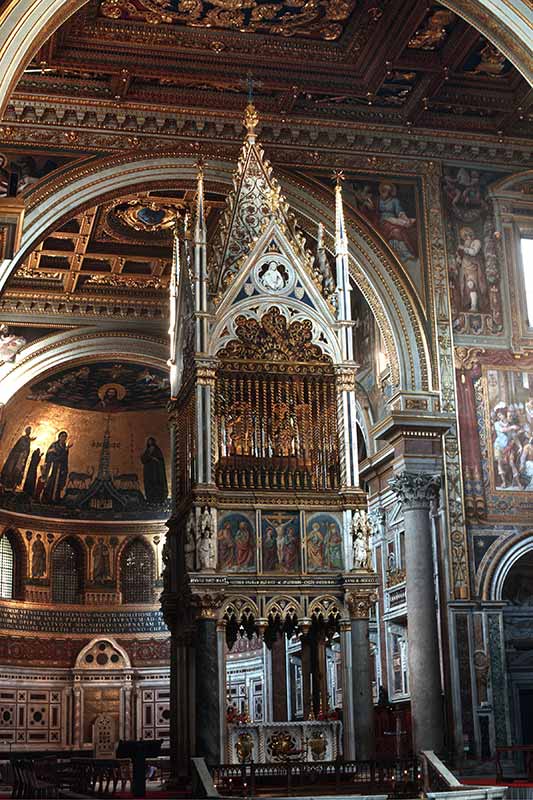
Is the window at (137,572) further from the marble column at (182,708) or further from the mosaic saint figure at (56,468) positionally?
the marble column at (182,708)

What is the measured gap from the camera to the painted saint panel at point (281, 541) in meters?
17.4

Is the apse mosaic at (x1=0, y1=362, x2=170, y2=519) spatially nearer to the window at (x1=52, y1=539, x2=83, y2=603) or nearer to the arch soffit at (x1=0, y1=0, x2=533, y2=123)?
the window at (x1=52, y1=539, x2=83, y2=603)

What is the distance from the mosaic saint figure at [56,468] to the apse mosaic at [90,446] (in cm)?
3

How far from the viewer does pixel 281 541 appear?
1756cm

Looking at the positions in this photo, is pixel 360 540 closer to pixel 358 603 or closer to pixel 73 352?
pixel 358 603

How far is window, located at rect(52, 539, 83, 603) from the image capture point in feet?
119

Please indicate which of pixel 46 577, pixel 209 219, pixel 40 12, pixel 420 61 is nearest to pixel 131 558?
pixel 46 577

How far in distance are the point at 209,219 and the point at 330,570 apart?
12.0m

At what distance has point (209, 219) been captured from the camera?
89.9 ft

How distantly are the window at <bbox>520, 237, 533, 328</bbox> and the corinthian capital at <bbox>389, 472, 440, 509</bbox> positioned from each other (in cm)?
407

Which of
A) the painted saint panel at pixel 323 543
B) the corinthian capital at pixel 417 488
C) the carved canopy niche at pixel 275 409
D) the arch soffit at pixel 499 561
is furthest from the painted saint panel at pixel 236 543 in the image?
the arch soffit at pixel 499 561

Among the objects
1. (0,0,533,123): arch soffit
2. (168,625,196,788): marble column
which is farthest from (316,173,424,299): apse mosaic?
(168,625,196,788): marble column

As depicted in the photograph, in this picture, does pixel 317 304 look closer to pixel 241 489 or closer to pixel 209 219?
pixel 241 489

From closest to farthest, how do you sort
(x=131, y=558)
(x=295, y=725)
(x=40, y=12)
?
(x=40, y=12) → (x=295, y=725) → (x=131, y=558)
